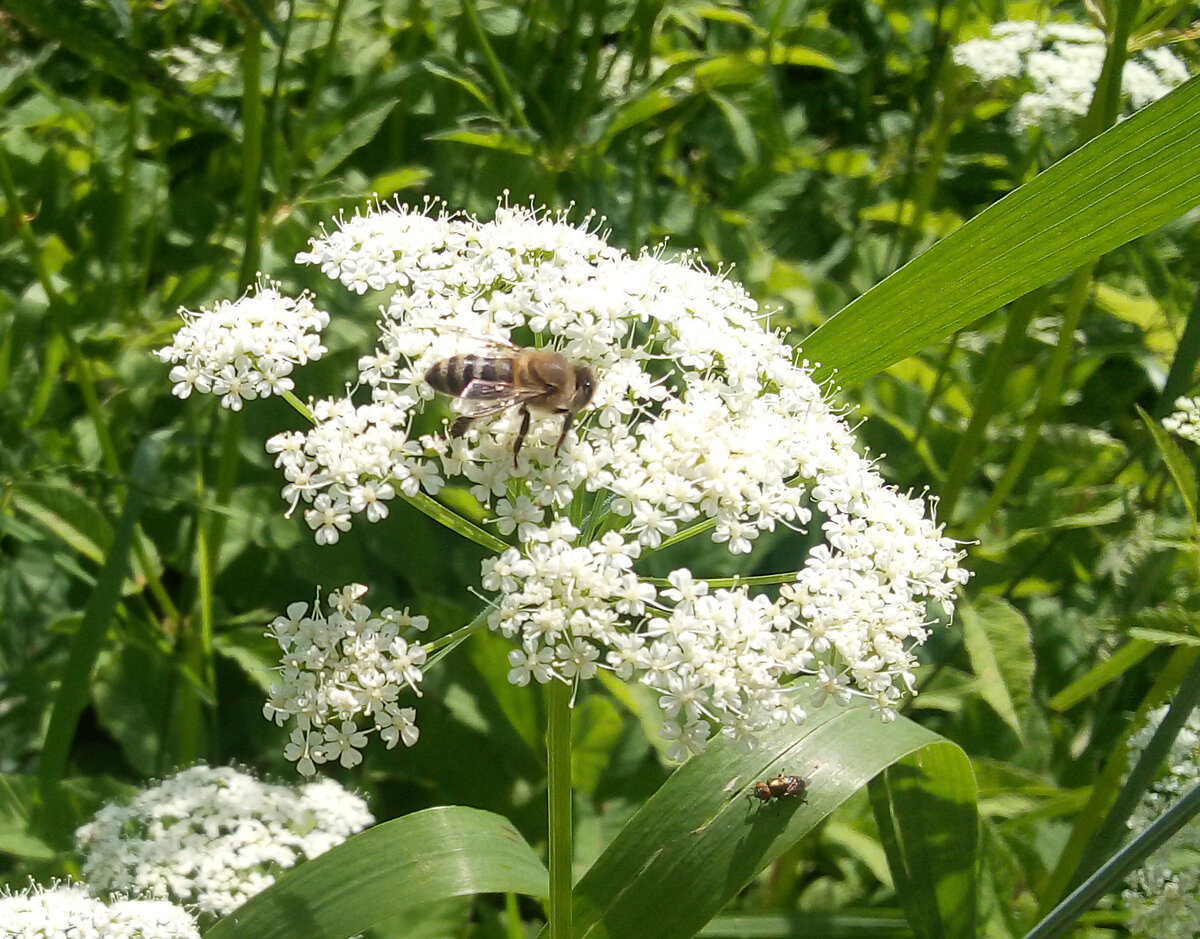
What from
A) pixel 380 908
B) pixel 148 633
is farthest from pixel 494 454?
pixel 148 633

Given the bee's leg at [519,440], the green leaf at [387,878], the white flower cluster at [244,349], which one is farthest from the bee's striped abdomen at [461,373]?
the green leaf at [387,878]

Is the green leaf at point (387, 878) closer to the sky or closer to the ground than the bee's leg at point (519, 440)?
closer to the ground

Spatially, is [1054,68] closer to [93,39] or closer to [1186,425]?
[1186,425]

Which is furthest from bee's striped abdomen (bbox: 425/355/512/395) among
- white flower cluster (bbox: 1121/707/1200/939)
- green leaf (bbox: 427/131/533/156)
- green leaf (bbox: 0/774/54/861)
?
white flower cluster (bbox: 1121/707/1200/939)

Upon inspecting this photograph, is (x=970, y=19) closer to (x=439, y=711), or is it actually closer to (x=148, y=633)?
(x=439, y=711)

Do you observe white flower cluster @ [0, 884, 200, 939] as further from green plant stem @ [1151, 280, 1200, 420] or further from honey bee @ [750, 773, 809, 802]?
green plant stem @ [1151, 280, 1200, 420]

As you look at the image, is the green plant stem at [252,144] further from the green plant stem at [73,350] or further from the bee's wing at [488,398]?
the bee's wing at [488,398]
